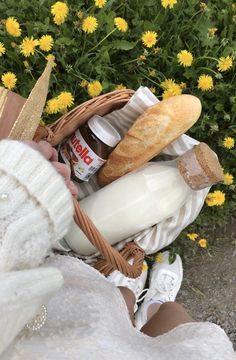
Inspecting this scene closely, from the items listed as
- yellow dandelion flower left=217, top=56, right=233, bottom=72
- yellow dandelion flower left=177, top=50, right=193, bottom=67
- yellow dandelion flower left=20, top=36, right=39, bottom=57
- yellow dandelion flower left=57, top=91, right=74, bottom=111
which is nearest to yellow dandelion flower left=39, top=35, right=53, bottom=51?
yellow dandelion flower left=20, top=36, right=39, bottom=57

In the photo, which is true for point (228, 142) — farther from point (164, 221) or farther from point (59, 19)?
point (59, 19)

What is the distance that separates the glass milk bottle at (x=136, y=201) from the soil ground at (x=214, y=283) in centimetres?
41

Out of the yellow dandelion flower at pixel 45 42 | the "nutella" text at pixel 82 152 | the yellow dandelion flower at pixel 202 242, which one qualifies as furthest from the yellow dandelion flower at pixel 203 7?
the yellow dandelion flower at pixel 202 242

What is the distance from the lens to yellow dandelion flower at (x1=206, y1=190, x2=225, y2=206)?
1.58m

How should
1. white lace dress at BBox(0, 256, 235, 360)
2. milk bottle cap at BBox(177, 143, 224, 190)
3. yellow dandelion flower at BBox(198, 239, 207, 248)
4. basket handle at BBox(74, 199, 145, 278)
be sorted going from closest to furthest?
white lace dress at BBox(0, 256, 235, 360), basket handle at BBox(74, 199, 145, 278), milk bottle cap at BBox(177, 143, 224, 190), yellow dandelion flower at BBox(198, 239, 207, 248)

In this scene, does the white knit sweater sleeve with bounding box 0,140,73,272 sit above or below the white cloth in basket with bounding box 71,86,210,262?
above

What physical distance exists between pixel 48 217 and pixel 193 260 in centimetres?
117

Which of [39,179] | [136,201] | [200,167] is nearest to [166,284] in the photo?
[136,201]

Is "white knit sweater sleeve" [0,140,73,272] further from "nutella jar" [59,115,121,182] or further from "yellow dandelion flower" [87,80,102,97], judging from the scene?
"yellow dandelion flower" [87,80,102,97]

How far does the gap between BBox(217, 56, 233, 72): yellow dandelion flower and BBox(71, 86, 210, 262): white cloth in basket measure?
25 centimetres

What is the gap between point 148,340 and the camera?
3.20 ft

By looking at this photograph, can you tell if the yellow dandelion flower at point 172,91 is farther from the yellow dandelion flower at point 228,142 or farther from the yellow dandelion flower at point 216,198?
the yellow dandelion flower at point 216,198

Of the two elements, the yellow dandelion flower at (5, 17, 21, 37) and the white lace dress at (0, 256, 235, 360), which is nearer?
the white lace dress at (0, 256, 235, 360)

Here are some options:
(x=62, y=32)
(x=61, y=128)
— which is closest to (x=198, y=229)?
(x=61, y=128)
